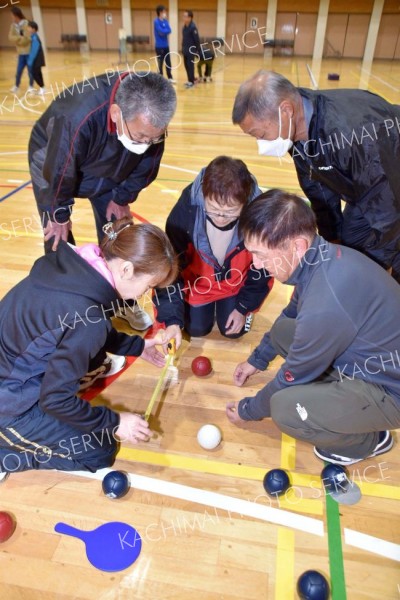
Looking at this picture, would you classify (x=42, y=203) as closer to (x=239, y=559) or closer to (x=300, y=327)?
(x=300, y=327)

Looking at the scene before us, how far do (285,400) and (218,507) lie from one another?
568 millimetres

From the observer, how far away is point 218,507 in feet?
6.19

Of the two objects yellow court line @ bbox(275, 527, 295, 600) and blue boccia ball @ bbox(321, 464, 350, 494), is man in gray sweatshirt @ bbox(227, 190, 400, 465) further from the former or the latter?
yellow court line @ bbox(275, 527, 295, 600)

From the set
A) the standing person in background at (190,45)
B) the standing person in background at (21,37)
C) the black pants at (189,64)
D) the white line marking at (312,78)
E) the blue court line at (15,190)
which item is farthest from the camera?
the white line marking at (312,78)

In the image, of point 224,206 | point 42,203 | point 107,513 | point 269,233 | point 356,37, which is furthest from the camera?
point 356,37

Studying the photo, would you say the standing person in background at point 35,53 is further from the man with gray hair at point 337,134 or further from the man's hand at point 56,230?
the man with gray hair at point 337,134

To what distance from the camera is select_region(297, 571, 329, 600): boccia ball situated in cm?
154

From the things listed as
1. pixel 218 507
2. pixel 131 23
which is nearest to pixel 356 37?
pixel 131 23

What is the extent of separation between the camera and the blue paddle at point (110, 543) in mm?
1686

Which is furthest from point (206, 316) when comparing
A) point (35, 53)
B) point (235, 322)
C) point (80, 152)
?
point (35, 53)

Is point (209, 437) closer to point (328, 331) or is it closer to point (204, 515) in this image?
point (204, 515)

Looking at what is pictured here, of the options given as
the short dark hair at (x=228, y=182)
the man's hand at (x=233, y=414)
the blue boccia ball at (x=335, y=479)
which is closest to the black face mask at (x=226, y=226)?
the short dark hair at (x=228, y=182)

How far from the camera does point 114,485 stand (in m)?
1.87

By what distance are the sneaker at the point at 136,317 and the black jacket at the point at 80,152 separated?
0.77m
